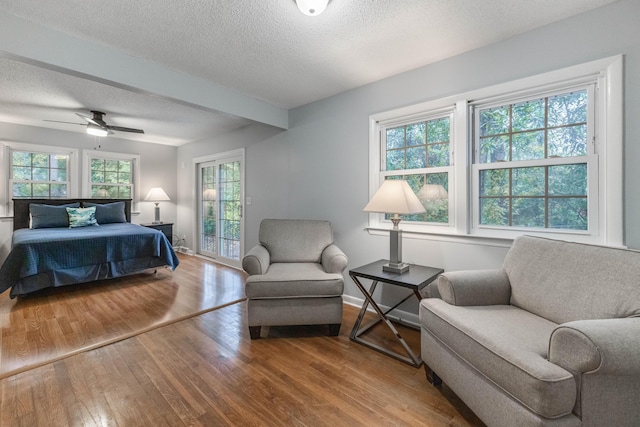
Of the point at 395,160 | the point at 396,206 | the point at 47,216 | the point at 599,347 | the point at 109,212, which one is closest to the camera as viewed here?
the point at 599,347

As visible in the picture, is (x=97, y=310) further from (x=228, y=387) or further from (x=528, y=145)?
(x=528, y=145)

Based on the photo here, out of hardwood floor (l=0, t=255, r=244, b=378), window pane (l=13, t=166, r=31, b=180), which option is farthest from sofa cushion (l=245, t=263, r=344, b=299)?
window pane (l=13, t=166, r=31, b=180)

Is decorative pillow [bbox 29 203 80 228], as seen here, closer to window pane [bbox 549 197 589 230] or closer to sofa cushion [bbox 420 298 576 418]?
sofa cushion [bbox 420 298 576 418]

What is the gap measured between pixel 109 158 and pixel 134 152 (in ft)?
1.39

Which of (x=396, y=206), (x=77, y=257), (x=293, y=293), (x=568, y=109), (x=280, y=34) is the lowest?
(x=293, y=293)

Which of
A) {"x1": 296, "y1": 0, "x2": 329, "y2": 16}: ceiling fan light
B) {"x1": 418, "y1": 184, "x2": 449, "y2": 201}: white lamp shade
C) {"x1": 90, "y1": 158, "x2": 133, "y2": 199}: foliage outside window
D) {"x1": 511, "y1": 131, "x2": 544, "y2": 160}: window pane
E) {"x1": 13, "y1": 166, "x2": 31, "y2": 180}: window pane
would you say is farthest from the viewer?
{"x1": 90, "y1": 158, "x2": 133, "y2": 199}: foliage outside window

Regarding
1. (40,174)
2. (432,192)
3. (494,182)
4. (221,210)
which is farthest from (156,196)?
(494,182)

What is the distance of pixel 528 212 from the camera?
2107 mm

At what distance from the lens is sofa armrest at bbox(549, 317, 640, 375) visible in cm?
97

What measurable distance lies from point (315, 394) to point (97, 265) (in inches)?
131

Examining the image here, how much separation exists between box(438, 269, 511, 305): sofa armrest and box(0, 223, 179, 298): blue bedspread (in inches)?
145

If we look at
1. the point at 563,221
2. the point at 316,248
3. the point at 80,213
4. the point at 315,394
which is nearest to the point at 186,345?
the point at 315,394

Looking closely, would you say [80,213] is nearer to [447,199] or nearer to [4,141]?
[4,141]

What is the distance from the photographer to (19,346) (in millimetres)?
2123
